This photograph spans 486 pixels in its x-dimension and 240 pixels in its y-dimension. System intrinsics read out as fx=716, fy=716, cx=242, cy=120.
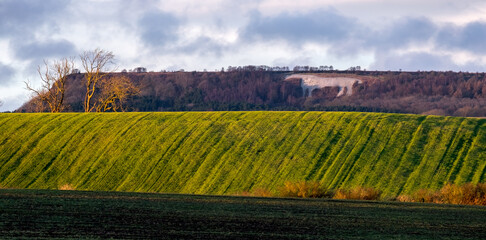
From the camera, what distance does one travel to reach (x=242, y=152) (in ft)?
173

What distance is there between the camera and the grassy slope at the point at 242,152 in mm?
46938

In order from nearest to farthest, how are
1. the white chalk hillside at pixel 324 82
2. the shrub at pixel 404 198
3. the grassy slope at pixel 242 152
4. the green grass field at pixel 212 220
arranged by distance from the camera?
the green grass field at pixel 212 220 < the shrub at pixel 404 198 < the grassy slope at pixel 242 152 < the white chalk hillside at pixel 324 82

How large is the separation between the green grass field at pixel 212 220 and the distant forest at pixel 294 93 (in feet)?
222

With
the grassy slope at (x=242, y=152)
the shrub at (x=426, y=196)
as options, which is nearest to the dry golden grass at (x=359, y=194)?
the shrub at (x=426, y=196)

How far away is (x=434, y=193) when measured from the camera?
128 feet

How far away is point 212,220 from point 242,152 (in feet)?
108

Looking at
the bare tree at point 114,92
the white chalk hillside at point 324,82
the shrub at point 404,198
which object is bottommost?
the shrub at point 404,198

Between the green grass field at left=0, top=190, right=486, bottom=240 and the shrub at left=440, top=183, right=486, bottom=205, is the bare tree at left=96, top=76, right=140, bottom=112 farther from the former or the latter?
the green grass field at left=0, top=190, right=486, bottom=240

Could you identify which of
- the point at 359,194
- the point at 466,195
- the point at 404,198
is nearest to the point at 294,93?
the point at 404,198

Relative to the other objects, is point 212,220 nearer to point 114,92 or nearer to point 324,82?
point 114,92

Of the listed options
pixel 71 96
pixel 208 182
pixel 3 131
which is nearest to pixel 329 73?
pixel 71 96

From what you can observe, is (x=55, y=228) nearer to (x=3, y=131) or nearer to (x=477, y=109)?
(x=3, y=131)

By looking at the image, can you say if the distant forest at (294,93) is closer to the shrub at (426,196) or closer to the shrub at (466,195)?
the shrub at (426,196)

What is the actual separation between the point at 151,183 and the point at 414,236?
31599mm
